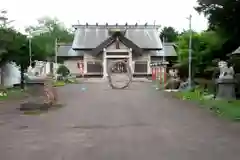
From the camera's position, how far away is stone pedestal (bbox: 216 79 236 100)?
21.7 metres

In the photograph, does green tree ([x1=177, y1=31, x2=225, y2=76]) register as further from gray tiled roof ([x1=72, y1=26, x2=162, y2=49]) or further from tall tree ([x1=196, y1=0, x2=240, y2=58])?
gray tiled roof ([x1=72, y1=26, x2=162, y2=49])

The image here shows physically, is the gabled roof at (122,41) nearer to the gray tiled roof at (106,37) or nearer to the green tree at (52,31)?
the gray tiled roof at (106,37)

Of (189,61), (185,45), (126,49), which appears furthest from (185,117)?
(126,49)

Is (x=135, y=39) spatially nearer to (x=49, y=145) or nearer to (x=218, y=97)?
(x=218, y=97)

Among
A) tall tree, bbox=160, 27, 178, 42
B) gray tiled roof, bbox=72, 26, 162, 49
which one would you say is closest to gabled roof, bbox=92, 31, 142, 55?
gray tiled roof, bbox=72, 26, 162, 49

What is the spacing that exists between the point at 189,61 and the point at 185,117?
1794 cm

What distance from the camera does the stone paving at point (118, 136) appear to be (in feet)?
29.8

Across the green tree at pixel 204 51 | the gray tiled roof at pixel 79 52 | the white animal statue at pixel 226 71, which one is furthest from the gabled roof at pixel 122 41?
the white animal statue at pixel 226 71

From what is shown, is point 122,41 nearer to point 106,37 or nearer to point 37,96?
point 106,37

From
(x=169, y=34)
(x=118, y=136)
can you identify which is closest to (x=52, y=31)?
(x=169, y=34)

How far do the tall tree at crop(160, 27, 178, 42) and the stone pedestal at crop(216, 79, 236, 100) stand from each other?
245 ft

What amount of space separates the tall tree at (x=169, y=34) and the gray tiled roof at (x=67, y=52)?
1093 inches

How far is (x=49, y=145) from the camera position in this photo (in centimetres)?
1021

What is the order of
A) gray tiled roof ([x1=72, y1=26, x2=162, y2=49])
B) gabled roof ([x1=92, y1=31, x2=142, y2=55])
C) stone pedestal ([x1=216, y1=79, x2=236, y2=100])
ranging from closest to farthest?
stone pedestal ([x1=216, y1=79, x2=236, y2=100])
gabled roof ([x1=92, y1=31, x2=142, y2=55])
gray tiled roof ([x1=72, y1=26, x2=162, y2=49])
